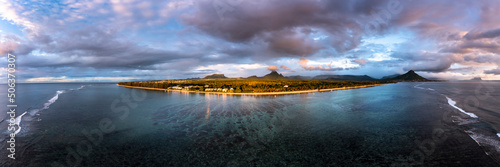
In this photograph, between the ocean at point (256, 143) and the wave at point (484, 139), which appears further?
the wave at point (484, 139)

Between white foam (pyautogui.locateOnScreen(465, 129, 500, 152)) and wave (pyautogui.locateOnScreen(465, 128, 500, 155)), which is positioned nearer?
wave (pyautogui.locateOnScreen(465, 128, 500, 155))

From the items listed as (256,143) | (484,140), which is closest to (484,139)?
(484,140)

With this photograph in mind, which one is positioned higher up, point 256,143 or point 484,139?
point 484,139

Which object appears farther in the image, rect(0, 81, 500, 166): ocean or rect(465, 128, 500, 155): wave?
rect(465, 128, 500, 155): wave

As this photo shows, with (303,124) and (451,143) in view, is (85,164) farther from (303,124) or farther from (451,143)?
(451,143)

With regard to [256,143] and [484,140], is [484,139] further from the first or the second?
[256,143]

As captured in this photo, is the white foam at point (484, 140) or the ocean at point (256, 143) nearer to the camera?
the ocean at point (256, 143)

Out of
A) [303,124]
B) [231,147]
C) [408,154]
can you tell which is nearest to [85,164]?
[231,147]

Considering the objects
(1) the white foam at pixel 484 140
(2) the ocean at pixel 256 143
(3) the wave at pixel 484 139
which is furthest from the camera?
(1) the white foam at pixel 484 140

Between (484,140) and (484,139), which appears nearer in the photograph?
(484,140)

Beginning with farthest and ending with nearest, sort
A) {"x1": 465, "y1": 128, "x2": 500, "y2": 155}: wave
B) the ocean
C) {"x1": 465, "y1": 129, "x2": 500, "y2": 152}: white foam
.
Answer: {"x1": 465, "y1": 129, "x2": 500, "y2": 152}: white foam, {"x1": 465, "y1": 128, "x2": 500, "y2": 155}: wave, the ocean

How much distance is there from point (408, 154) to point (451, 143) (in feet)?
21.4

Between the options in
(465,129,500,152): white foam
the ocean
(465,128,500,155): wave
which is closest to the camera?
the ocean

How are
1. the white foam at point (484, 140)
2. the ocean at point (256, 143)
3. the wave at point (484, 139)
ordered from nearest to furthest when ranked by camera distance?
the ocean at point (256, 143), the wave at point (484, 139), the white foam at point (484, 140)
